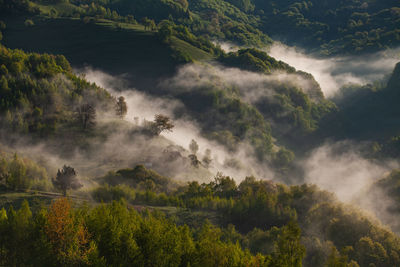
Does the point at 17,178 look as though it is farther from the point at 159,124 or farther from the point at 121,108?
the point at 121,108

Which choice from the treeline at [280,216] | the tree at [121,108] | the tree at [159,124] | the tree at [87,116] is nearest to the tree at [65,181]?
the treeline at [280,216]

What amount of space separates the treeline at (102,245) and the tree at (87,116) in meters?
104

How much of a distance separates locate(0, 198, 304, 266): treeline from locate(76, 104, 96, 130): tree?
104479 millimetres

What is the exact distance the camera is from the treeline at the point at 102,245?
50.8 meters

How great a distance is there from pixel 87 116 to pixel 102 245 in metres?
110

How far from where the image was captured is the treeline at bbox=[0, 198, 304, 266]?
167 feet

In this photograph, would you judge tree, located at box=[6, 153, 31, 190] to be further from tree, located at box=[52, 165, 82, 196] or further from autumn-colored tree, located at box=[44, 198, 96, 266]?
autumn-colored tree, located at box=[44, 198, 96, 266]

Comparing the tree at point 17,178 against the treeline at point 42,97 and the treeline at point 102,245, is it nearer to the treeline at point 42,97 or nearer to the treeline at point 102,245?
the treeline at point 102,245

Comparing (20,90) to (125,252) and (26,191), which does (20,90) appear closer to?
(26,191)

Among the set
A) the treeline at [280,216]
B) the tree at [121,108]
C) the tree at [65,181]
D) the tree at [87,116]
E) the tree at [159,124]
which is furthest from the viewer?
the tree at [121,108]

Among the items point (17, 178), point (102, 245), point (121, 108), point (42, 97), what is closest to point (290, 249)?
point (102, 245)

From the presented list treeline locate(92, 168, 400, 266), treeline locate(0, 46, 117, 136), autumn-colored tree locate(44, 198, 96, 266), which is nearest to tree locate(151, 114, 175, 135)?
treeline locate(0, 46, 117, 136)

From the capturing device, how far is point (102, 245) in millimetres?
54562

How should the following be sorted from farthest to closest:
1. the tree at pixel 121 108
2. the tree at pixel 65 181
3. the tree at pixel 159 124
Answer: the tree at pixel 121 108 → the tree at pixel 159 124 → the tree at pixel 65 181
